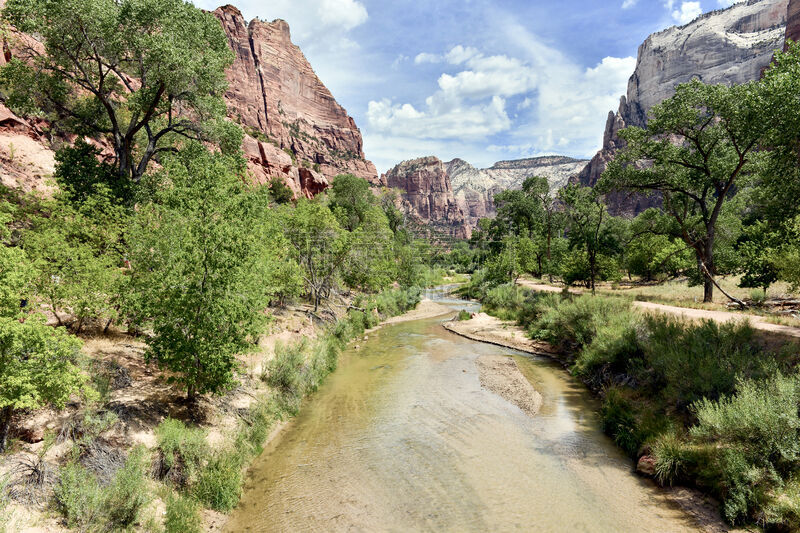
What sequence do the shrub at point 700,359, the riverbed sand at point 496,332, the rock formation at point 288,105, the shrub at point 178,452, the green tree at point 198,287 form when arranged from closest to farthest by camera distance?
the shrub at point 178,452
the green tree at point 198,287
the shrub at point 700,359
the riverbed sand at point 496,332
the rock formation at point 288,105

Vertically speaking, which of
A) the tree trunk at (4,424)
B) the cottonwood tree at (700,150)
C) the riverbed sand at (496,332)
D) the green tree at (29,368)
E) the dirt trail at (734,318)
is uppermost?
the cottonwood tree at (700,150)

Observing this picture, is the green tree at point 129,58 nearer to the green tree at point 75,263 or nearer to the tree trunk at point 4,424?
the green tree at point 75,263

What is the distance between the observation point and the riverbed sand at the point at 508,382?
15758mm

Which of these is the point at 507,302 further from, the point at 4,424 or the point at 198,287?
the point at 4,424

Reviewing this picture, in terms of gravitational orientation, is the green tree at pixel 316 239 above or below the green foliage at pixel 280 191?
below

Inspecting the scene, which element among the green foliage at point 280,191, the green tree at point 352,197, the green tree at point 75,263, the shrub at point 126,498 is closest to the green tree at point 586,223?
the green tree at point 352,197

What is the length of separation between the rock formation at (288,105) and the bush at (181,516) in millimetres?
79846

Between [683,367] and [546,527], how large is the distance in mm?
7774

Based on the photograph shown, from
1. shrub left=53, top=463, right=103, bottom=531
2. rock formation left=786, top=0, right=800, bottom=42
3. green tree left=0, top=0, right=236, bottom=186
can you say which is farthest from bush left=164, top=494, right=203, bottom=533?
rock formation left=786, top=0, right=800, bottom=42

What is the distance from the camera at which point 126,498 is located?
655 centimetres

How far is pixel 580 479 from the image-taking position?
10023 mm

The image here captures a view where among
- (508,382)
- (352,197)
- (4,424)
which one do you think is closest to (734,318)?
(508,382)

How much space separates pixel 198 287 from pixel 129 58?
1505 cm

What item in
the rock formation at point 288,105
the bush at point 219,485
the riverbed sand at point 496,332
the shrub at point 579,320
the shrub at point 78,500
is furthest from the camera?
the rock formation at point 288,105
